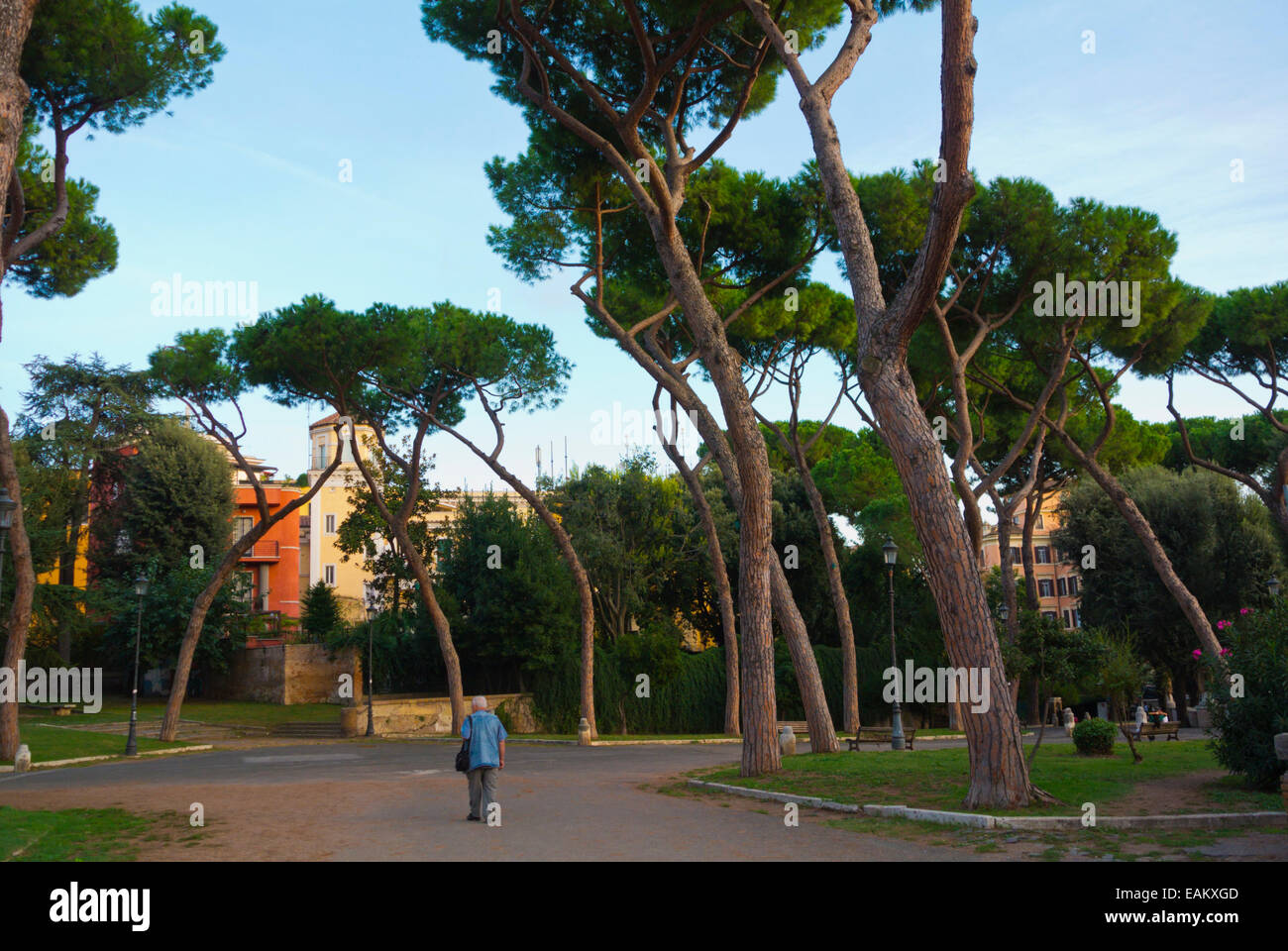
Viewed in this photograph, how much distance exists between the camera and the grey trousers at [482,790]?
9.82 m

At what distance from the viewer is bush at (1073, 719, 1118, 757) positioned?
15297 mm

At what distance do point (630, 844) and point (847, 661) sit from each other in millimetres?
17445

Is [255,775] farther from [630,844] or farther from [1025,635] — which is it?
[1025,635]

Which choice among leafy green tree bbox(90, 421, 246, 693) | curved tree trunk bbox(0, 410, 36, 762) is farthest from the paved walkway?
leafy green tree bbox(90, 421, 246, 693)

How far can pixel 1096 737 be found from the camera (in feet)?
50.3

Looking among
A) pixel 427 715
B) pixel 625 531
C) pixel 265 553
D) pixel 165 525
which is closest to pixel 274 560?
pixel 265 553

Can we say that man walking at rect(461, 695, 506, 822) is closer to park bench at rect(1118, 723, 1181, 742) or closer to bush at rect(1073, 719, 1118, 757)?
bush at rect(1073, 719, 1118, 757)

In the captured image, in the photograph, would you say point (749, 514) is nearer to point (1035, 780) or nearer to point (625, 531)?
point (1035, 780)

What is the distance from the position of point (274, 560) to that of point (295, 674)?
11.9 metres

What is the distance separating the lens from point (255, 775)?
1577 cm

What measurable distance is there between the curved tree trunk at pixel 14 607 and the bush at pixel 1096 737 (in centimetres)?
1852

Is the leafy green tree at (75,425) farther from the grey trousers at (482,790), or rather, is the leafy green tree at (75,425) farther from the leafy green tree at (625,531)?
the grey trousers at (482,790)
